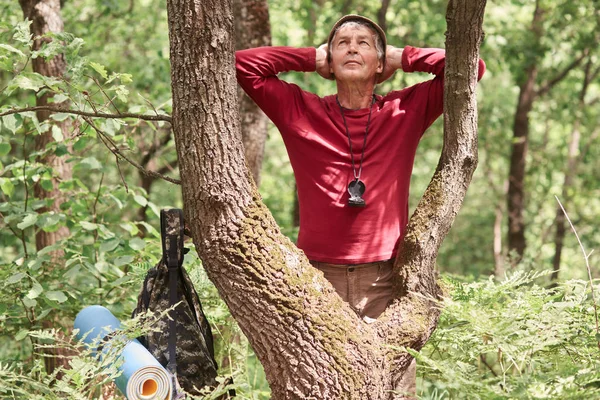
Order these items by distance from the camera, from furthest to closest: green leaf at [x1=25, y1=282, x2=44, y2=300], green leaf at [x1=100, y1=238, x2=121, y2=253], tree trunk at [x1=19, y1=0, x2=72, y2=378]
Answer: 1. tree trunk at [x1=19, y1=0, x2=72, y2=378]
2. green leaf at [x1=100, y1=238, x2=121, y2=253]
3. green leaf at [x1=25, y1=282, x2=44, y2=300]

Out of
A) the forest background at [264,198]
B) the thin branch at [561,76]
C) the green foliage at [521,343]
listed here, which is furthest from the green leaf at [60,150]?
the thin branch at [561,76]

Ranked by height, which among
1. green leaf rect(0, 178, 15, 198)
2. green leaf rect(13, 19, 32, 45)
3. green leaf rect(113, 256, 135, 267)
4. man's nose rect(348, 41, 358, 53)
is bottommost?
green leaf rect(113, 256, 135, 267)

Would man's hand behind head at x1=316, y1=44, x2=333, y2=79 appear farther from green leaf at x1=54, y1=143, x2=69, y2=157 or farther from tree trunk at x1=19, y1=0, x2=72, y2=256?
tree trunk at x1=19, y1=0, x2=72, y2=256

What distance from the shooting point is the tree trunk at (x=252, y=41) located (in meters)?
5.46

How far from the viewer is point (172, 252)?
331 cm

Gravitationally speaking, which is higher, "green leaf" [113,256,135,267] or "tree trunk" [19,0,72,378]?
"tree trunk" [19,0,72,378]

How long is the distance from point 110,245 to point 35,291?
1.67ft

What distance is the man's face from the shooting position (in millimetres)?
3533

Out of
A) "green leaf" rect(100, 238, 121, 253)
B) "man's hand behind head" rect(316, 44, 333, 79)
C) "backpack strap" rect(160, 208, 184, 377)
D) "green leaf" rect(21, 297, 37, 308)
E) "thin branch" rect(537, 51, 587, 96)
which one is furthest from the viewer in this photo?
"thin branch" rect(537, 51, 587, 96)

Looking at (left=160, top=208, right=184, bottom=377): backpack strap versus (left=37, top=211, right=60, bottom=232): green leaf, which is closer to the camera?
Result: (left=160, top=208, right=184, bottom=377): backpack strap

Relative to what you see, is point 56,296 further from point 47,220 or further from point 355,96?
point 355,96

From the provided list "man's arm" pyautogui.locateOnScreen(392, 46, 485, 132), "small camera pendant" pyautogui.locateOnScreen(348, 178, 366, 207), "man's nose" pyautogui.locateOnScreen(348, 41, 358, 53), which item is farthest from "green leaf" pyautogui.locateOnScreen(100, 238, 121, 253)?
"man's arm" pyautogui.locateOnScreen(392, 46, 485, 132)

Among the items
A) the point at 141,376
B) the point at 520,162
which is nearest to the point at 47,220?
the point at 141,376

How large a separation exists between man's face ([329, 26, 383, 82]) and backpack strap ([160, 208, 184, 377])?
1.03 m
